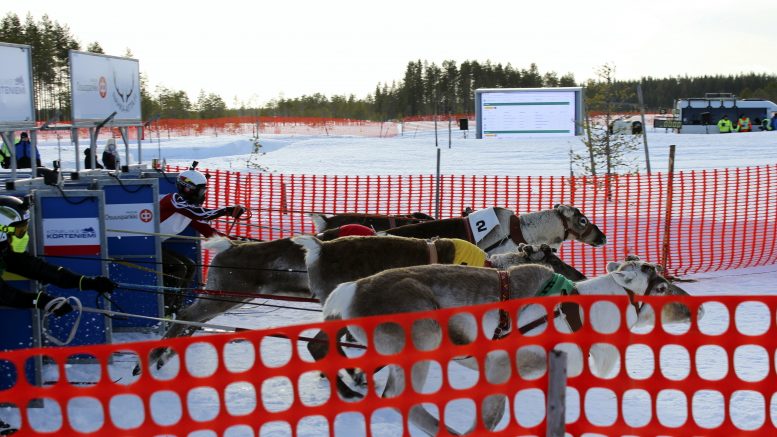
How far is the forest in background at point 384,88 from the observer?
74750 mm

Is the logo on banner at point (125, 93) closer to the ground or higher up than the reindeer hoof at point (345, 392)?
higher up

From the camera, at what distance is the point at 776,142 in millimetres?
41844

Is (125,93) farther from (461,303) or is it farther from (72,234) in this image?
(461,303)

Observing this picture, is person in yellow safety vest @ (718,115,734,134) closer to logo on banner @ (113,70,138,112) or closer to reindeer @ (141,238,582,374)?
logo on banner @ (113,70,138,112)

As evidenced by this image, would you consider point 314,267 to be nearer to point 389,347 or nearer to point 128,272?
point 389,347

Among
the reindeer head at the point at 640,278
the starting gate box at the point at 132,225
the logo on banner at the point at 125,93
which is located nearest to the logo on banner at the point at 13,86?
the starting gate box at the point at 132,225

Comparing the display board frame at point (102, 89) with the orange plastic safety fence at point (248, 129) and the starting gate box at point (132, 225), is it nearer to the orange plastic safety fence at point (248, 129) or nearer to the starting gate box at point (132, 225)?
the starting gate box at point (132, 225)

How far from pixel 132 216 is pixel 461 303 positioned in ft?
13.4

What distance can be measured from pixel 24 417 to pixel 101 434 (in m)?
0.32

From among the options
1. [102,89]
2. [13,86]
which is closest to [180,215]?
[13,86]

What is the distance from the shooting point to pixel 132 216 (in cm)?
865

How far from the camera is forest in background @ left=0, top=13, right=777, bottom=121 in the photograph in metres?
74.8

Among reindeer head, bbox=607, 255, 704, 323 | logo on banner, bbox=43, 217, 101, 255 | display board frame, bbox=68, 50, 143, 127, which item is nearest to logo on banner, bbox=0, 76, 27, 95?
logo on banner, bbox=43, 217, 101, 255

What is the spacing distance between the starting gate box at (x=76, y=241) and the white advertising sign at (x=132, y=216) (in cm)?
122
